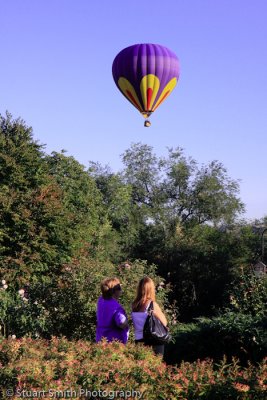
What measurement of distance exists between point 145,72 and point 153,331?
13.4m

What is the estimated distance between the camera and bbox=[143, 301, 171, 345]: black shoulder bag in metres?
6.47

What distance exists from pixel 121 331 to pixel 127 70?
1342 centimetres

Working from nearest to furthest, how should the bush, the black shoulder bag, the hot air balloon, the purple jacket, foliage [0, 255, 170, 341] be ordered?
1. the black shoulder bag
2. the purple jacket
3. the bush
4. foliage [0, 255, 170, 341]
5. the hot air balloon

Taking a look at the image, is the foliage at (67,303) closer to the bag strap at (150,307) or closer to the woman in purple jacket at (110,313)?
the woman in purple jacket at (110,313)

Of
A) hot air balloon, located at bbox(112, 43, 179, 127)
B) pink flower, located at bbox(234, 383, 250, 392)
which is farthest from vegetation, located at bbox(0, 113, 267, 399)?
hot air balloon, located at bbox(112, 43, 179, 127)

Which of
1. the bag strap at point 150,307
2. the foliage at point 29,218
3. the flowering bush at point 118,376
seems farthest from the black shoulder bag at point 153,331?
the foliage at point 29,218

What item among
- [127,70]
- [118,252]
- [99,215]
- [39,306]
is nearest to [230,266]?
[118,252]

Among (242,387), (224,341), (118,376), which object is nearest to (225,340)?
(224,341)

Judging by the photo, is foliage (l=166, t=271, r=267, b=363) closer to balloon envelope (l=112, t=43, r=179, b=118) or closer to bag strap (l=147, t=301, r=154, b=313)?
bag strap (l=147, t=301, r=154, b=313)

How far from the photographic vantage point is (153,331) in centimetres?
646

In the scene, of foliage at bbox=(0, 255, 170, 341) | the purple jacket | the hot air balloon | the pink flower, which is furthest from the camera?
the hot air balloon

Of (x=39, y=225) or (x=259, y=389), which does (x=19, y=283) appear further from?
(x=259, y=389)

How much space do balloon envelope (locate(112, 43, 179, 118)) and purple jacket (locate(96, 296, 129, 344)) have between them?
43.1 ft

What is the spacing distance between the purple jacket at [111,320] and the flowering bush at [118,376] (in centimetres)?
107
